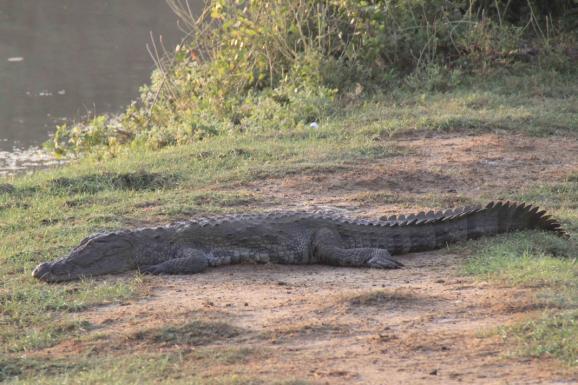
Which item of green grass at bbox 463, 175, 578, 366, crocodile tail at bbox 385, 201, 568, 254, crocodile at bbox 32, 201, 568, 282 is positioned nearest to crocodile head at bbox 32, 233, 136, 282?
crocodile at bbox 32, 201, 568, 282

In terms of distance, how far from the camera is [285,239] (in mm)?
6645

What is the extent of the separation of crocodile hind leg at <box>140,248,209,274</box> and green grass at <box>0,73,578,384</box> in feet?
0.70

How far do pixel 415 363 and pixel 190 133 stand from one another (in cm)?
694

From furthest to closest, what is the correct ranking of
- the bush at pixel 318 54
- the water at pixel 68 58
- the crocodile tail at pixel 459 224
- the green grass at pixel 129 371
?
the water at pixel 68 58, the bush at pixel 318 54, the crocodile tail at pixel 459 224, the green grass at pixel 129 371

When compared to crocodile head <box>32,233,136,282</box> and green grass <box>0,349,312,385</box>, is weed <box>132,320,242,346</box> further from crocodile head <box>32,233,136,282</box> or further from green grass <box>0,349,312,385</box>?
crocodile head <box>32,233,136,282</box>

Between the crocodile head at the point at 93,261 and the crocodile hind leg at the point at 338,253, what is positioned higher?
the crocodile head at the point at 93,261

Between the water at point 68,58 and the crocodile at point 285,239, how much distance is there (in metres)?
7.33

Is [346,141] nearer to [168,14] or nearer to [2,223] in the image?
[2,223]

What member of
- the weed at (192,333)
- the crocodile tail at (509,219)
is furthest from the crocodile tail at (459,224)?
the weed at (192,333)

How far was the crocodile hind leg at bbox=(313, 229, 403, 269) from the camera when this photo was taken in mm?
6602

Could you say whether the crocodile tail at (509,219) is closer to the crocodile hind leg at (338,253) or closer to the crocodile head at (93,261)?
the crocodile hind leg at (338,253)

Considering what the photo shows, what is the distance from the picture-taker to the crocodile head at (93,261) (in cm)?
620

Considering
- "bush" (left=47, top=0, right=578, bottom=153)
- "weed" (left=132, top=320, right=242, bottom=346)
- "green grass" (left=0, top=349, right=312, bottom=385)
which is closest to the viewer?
"green grass" (left=0, top=349, right=312, bottom=385)

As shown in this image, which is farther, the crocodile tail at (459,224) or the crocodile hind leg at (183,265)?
the crocodile tail at (459,224)
